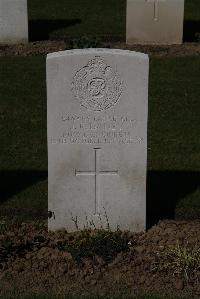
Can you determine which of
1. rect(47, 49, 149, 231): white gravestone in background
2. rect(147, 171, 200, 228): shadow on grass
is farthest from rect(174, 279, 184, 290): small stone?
rect(147, 171, 200, 228): shadow on grass

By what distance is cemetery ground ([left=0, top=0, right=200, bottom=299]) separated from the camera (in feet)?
21.3

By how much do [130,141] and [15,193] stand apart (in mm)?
1849

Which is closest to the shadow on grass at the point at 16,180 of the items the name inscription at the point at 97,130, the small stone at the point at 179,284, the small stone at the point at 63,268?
the name inscription at the point at 97,130

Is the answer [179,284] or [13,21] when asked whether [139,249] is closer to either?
[179,284]

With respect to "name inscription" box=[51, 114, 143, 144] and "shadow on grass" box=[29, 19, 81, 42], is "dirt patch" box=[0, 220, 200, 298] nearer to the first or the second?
"name inscription" box=[51, 114, 143, 144]

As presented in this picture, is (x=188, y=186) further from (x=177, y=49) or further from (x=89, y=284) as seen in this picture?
(x=177, y=49)

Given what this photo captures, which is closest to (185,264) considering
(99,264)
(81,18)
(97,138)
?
(99,264)

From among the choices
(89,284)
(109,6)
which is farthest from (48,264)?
(109,6)

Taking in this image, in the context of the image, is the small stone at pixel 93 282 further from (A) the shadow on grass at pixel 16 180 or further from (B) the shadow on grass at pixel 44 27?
(B) the shadow on grass at pixel 44 27

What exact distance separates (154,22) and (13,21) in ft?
8.90

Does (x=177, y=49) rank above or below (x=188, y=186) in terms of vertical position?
above

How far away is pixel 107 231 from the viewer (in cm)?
725

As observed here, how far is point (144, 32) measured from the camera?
1552cm

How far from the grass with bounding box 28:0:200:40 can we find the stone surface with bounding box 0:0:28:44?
30.4 inches
